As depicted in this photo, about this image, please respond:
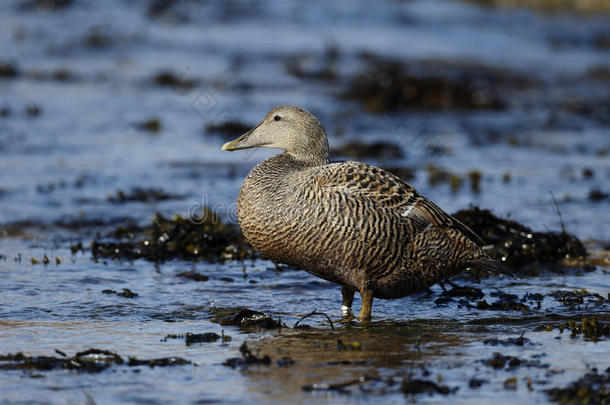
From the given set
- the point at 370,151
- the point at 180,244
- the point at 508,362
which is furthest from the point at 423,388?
the point at 370,151

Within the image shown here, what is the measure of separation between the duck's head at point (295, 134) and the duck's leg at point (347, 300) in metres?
0.90

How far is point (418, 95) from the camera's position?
1500 centimetres

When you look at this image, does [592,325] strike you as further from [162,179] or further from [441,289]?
[162,179]

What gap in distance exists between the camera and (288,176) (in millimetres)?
6023

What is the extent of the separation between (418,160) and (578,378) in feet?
23.4

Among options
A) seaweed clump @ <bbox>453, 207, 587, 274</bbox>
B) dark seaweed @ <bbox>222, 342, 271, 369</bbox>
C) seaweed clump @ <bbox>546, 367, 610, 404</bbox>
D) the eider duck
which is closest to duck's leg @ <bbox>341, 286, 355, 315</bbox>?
the eider duck

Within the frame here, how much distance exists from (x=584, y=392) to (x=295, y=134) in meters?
2.75

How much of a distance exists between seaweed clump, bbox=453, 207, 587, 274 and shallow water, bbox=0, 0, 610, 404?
14.5 inches

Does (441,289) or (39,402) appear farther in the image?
(441,289)

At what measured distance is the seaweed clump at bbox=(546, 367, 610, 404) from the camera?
14.3 feet

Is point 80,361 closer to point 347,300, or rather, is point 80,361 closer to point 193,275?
point 347,300

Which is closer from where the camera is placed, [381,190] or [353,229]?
[353,229]

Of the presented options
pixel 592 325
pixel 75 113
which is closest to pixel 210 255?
pixel 592 325

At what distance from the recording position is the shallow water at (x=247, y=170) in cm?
489
